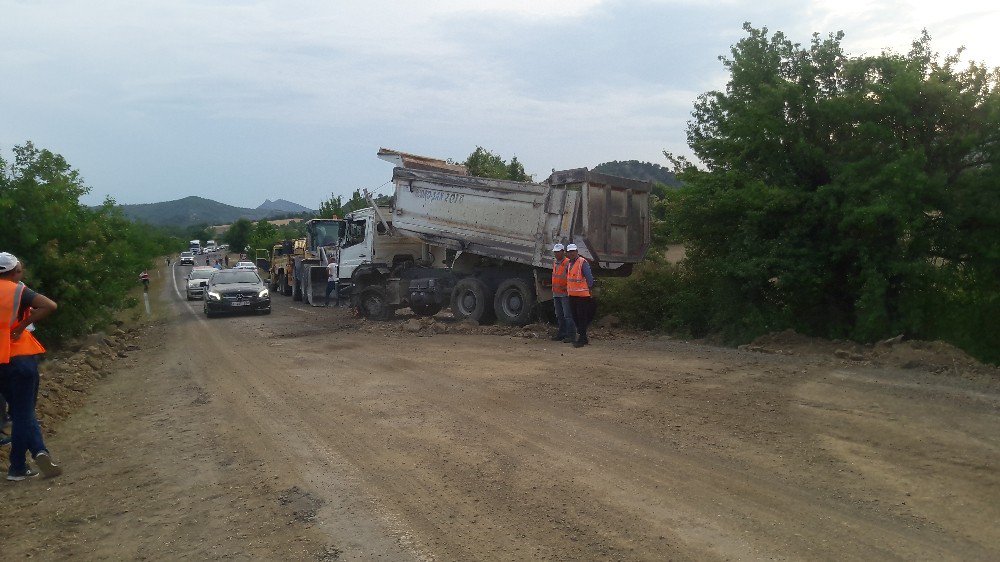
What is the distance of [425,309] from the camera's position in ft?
59.9

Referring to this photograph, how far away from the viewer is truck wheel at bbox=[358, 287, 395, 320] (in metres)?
18.7

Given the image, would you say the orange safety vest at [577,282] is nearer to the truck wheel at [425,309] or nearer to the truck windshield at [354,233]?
the truck wheel at [425,309]

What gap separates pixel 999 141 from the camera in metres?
10.1

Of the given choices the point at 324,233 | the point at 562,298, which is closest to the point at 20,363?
the point at 562,298

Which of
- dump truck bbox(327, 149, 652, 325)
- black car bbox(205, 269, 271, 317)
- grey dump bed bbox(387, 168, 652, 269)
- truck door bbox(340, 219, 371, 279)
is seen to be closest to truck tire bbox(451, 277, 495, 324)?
dump truck bbox(327, 149, 652, 325)

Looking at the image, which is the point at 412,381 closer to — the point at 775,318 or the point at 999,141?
the point at 775,318

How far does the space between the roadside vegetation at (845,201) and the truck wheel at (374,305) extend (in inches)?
303

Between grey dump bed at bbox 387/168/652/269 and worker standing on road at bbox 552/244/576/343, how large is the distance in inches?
42.7

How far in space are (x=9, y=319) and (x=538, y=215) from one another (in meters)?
10.1

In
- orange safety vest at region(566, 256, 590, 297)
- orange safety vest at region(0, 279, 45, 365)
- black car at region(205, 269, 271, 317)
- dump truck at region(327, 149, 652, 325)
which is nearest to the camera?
orange safety vest at region(0, 279, 45, 365)

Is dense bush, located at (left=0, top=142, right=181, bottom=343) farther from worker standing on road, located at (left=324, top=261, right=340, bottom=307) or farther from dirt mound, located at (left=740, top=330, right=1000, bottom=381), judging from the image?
dirt mound, located at (left=740, top=330, right=1000, bottom=381)

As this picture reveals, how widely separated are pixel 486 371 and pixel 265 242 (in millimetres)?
70476

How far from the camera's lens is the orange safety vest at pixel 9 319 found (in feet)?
18.9

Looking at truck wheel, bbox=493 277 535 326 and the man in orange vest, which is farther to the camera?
truck wheel, bbox=493 277 535 326
